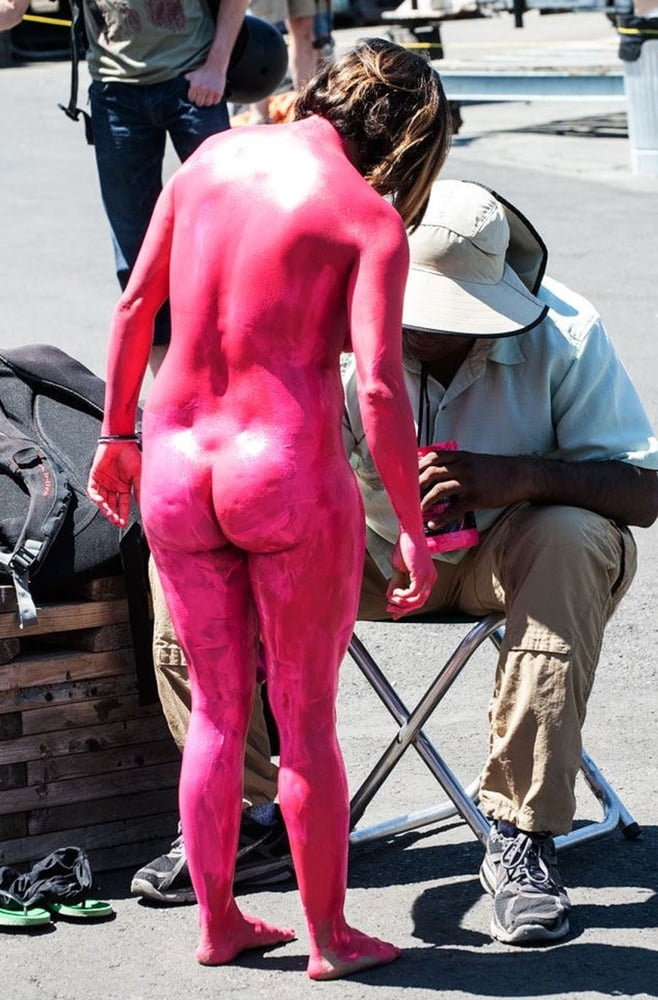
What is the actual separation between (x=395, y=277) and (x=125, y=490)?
0.71m

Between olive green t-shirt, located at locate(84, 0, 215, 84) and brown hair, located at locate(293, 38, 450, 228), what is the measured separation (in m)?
2.87

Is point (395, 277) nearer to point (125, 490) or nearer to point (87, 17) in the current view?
point (125, 490)

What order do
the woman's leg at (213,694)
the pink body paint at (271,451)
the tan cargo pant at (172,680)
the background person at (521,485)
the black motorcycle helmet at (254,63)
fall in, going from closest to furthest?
the pink body paint at (271,451) → the woman's leg at (213,694) → the background person at (521,485) → the tan cargo pant at (172,680) → the black motorcycle helmet at (254,63)

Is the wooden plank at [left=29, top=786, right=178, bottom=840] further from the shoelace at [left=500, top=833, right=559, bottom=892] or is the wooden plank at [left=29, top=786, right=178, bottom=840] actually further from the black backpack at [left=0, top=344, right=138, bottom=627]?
the shoelace at [left=500, top=833, right=559, bottom=892]

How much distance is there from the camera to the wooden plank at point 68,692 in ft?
10.7

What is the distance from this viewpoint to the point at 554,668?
3008mm

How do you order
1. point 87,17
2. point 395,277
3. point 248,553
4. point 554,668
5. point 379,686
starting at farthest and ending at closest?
point 87,17 < point 379,686 < point 554,668 < point 248,553 < point 395,277

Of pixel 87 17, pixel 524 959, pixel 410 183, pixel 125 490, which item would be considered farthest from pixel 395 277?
pixel 87 17

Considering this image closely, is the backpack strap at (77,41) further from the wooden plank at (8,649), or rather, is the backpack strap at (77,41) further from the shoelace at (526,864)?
the shoelace at (526,864)

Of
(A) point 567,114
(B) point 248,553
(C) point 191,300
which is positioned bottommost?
(A) point 567,114

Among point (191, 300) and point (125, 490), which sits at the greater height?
point (191, 300)

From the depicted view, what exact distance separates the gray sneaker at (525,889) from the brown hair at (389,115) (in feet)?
3.87

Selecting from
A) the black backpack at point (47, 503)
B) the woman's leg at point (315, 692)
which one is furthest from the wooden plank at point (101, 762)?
the woman's leg at point (315, 692)

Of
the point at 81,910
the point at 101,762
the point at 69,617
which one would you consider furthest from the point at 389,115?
the point at 81,910
